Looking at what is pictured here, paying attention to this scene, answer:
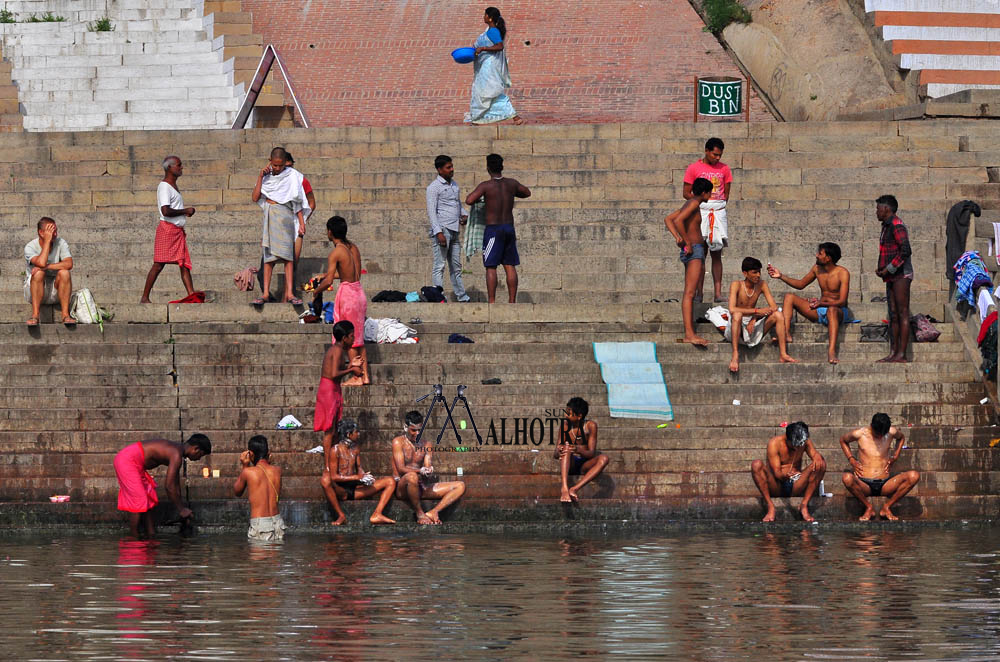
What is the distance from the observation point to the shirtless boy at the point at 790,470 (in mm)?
11930

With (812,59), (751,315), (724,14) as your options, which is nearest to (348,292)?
(751,315)

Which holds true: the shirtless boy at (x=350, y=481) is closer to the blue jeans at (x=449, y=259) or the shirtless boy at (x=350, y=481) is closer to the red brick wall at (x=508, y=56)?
the blue jeans at (x=449, y=259)

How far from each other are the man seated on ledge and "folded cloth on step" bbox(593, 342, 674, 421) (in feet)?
14.0

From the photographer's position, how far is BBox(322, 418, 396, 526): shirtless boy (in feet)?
39.1

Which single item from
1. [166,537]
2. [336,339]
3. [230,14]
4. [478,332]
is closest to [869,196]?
[478,332]

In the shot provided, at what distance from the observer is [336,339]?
12.4m

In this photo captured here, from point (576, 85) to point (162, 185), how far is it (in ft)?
27.6

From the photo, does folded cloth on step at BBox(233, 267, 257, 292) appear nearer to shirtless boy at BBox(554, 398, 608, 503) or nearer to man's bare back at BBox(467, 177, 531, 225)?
man's bare back at BBox(467, 177, 531, 225)

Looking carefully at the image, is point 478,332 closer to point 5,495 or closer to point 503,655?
point 5,495

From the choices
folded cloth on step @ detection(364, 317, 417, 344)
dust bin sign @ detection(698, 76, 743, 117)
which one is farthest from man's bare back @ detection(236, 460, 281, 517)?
dust bin sign @ detection(698, 76, 743, 117)

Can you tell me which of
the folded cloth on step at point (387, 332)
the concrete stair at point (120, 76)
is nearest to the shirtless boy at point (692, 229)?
the folded cloth on step at point (387, 332)

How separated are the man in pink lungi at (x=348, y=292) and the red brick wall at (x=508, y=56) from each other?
24.4 feet

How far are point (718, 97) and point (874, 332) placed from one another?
16.3ft

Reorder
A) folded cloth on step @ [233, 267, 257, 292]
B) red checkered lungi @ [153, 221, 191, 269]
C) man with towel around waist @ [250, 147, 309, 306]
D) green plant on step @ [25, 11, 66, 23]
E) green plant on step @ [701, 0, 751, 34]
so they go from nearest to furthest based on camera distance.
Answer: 1. man with towel around waist @ [250, 147, 309, 306]
2. red checkered lungi @ [153, 221, 191, 269]
3. folded cloth on step @ [233, 267, 257, 292]
4. green plant on step @ [25, 11, 66, 23]
5. green plant on step @ [701, 0, 751, 34]
